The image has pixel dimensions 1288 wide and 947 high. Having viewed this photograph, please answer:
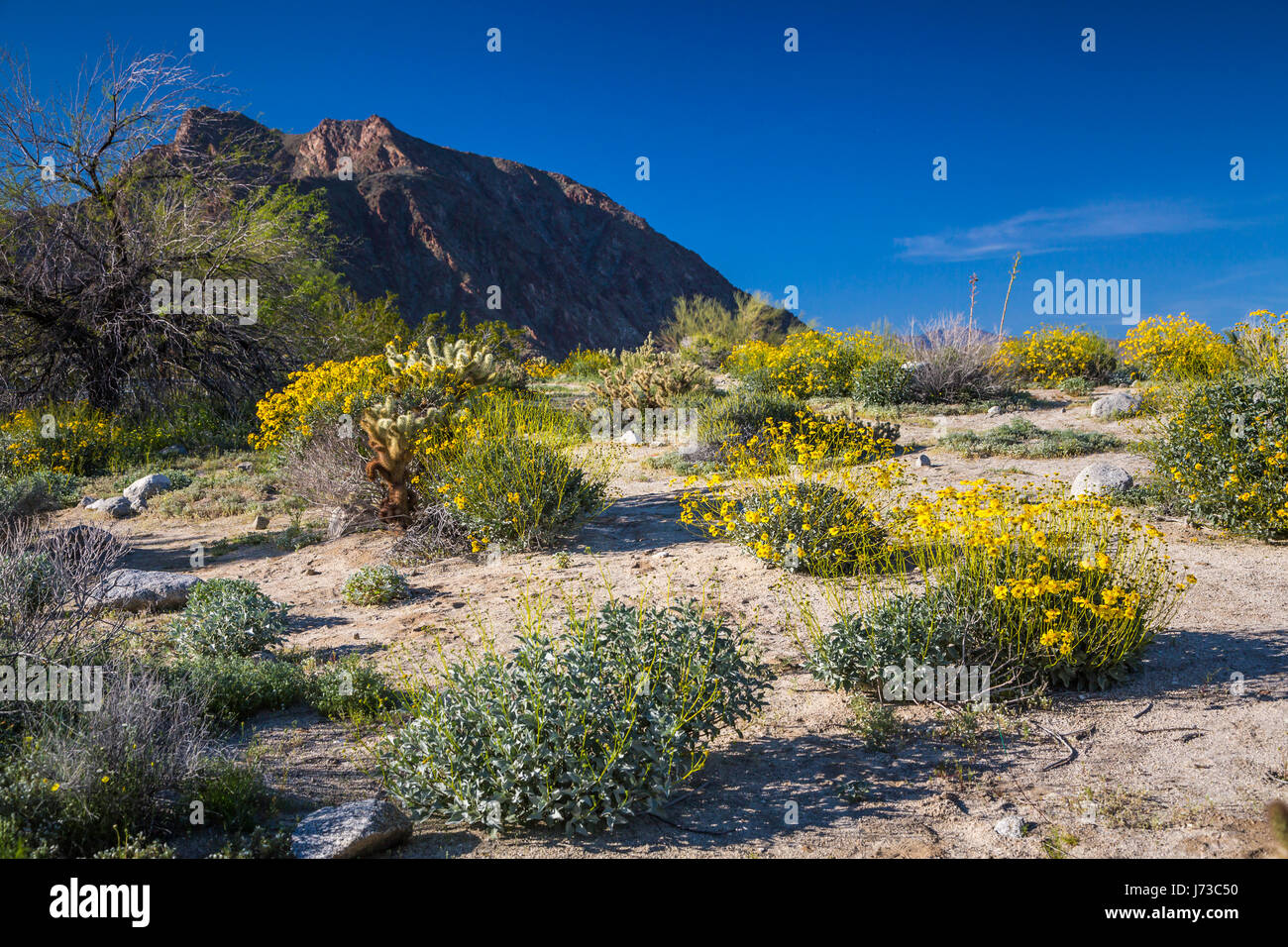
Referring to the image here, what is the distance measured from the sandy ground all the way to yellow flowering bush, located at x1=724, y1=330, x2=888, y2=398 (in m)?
9.95

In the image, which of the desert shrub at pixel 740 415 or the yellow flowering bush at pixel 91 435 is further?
the yellow flowering bush at pixel 91 435

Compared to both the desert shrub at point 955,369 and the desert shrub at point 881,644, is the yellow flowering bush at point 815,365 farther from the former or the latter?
the desert shrub at point 881,644

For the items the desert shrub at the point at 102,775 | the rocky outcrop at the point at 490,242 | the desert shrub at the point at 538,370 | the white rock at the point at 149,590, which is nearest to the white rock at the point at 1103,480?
the desert shrub at the point at 102,775

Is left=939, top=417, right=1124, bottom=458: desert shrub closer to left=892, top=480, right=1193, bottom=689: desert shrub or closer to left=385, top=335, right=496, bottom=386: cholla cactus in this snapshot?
left=892, top=480, right=1193, bottom=689: desert shrub

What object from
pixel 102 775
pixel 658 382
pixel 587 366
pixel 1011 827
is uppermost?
pixel 587 366

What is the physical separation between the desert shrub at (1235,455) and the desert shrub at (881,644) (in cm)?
397

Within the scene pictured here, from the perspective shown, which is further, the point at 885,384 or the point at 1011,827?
the point at 885,384

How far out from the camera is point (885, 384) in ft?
48.9

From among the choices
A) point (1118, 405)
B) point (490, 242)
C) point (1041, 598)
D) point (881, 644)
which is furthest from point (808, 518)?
point (490, 242)

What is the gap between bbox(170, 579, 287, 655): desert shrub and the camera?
519 cm

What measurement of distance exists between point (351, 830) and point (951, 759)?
8.54 ft

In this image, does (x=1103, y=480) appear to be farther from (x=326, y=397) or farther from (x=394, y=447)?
(x=326, y=397)

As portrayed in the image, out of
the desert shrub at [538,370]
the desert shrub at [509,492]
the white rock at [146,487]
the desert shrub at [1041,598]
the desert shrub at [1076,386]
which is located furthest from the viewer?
the desert shrub at [538,370]

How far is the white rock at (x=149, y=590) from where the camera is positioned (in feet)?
20.5
